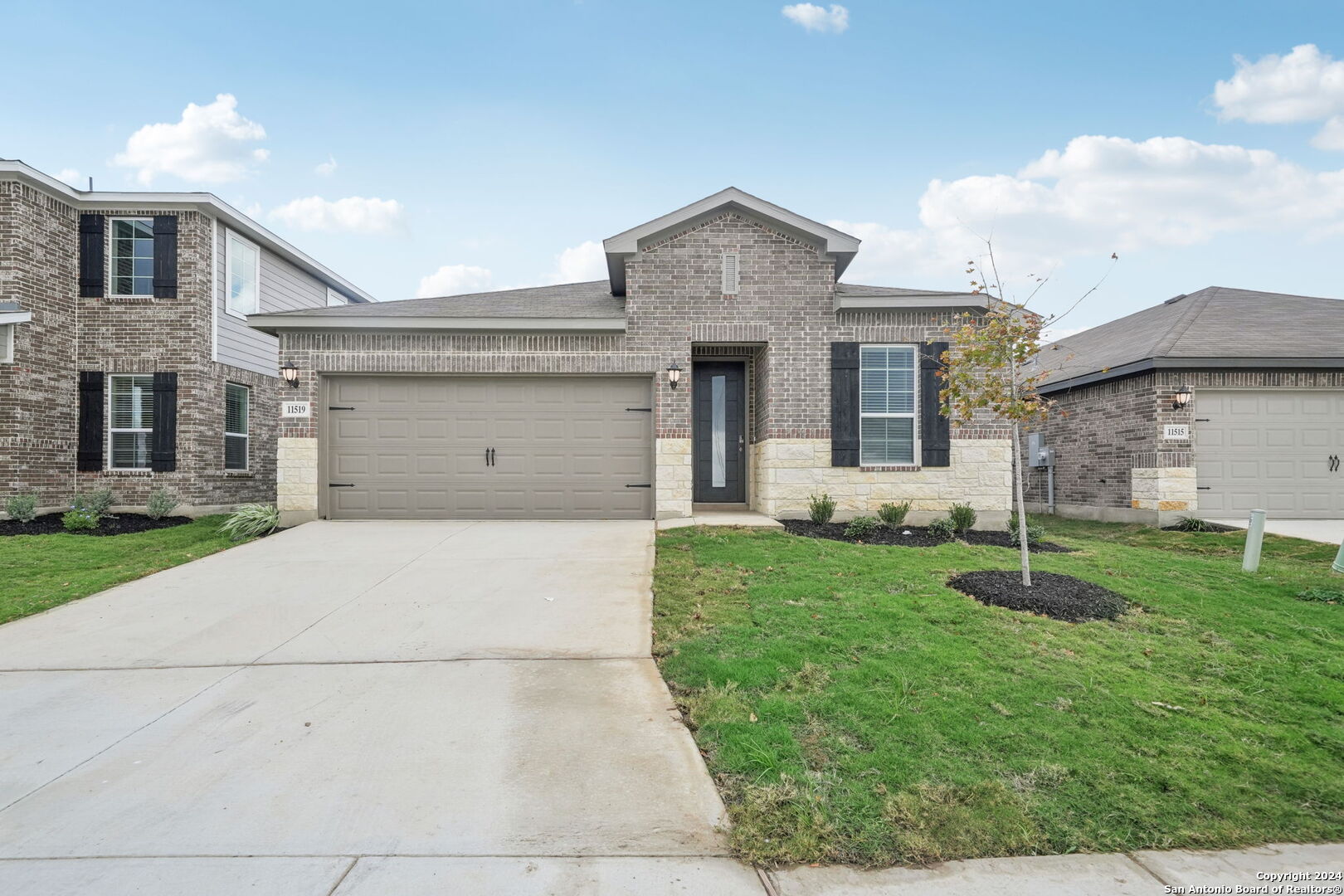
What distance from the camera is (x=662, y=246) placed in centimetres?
1066

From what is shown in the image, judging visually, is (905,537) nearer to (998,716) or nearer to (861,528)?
(861,528)

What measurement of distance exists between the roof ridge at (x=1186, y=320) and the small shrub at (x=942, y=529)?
18.4 feet

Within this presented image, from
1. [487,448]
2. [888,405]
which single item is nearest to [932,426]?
[888,405]

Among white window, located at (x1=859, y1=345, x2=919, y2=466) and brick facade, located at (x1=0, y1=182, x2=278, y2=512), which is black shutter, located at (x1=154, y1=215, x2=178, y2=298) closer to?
brick facade, located at (x1=0, y1=182, x2=278, y2=512)

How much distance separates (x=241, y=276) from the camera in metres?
13.9

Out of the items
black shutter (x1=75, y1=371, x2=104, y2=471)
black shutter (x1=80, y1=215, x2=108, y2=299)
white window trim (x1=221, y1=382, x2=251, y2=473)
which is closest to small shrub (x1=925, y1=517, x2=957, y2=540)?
white window trim (x1=221, y1=382, x2=251, y2=473)

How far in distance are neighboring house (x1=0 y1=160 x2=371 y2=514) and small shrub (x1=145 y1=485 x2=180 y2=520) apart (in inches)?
7.5

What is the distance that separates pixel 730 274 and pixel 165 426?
35.6 ft

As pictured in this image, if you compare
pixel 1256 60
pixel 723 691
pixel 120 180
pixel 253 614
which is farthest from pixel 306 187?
pixel 1256 60

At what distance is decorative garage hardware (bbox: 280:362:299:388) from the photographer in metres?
10.3

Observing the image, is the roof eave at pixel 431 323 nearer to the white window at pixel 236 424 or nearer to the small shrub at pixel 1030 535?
the white window at pixel 236 424

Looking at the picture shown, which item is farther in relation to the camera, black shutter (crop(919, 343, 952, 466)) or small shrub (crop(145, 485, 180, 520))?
small shrub (crop(145, 485, 180, 520))

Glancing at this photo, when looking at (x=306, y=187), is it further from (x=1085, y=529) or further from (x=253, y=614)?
(x=1085, y=529)

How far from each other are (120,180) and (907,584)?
53.4 feet
